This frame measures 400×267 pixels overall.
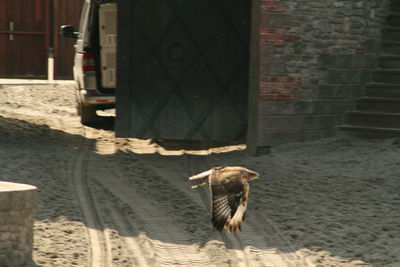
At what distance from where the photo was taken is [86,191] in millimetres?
11109

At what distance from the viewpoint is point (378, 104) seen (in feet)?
45.2

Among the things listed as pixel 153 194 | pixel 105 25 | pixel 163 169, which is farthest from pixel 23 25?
pixel 153 194

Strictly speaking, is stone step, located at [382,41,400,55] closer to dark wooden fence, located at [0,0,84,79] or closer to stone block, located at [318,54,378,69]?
stone block, located at [318,54,378,69]

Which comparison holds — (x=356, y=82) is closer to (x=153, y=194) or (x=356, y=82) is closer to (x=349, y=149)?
(x=349, y=149)

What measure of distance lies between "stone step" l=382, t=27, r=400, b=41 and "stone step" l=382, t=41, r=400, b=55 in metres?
0.12

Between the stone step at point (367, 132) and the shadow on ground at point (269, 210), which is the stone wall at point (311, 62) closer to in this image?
the stone step at point (367, 132)

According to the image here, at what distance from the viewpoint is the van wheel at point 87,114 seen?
16250 mm

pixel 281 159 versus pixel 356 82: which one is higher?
pixel 356 82

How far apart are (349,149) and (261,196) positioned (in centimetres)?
264

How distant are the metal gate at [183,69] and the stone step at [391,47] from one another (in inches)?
91.2

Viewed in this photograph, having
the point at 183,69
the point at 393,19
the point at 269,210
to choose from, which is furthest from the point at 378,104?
the point at 269,210

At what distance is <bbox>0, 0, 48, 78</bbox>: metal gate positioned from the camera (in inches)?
810

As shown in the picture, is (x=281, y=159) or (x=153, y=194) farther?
(x=281, y=159)

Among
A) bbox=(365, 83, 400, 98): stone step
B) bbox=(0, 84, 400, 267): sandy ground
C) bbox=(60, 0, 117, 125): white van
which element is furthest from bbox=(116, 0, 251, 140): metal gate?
bbox=(365, 83, 400, 98): stone step
